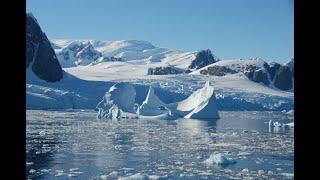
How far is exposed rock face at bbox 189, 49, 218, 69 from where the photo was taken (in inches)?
6590

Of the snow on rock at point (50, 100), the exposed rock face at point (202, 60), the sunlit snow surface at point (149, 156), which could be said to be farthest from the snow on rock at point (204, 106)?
the exposed rock face at point (202, 60)

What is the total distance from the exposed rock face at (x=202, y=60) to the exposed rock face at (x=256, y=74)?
3574cm

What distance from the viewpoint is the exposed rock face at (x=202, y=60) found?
16738 centimetres

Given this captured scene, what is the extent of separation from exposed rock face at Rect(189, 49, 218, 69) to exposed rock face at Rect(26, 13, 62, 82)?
2778 inches

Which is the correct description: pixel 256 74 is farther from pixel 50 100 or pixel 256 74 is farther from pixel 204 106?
pixel 204 106

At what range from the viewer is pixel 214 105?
170 feet

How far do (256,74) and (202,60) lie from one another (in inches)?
1679

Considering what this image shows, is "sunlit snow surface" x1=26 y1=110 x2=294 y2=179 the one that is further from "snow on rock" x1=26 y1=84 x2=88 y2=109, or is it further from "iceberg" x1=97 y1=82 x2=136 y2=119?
"snow on rock" x1=26 y1=84 x2=88 y2=109

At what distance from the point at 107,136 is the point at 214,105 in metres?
26.1

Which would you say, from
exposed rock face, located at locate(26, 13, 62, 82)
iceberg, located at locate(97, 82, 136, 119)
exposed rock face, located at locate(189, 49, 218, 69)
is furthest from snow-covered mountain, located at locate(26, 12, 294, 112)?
exposed rock face, located at locate(189, 49, 218, 69)
